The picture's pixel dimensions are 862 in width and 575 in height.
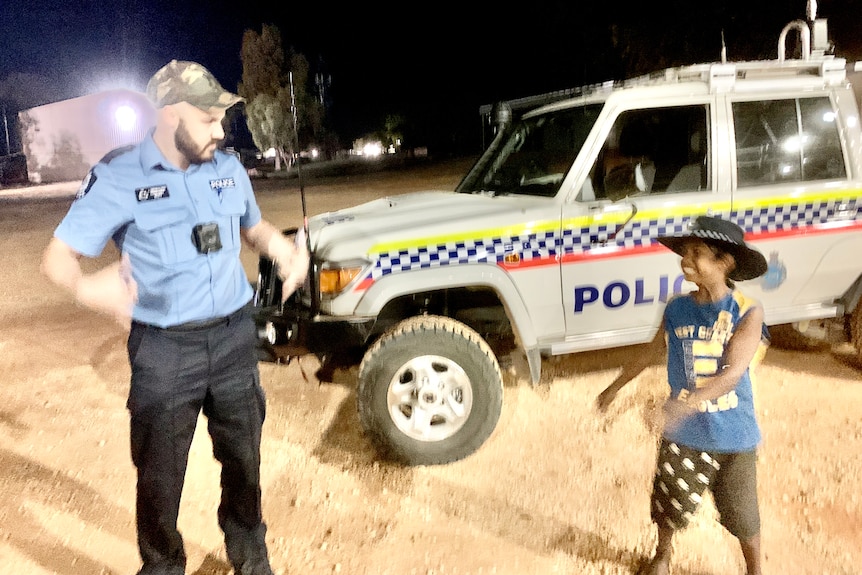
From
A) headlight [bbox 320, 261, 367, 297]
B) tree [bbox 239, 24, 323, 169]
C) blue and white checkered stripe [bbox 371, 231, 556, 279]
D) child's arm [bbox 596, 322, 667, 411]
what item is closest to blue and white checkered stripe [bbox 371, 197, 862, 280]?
blue and white checkered stripe [bbox 371, 231, 556, 279]

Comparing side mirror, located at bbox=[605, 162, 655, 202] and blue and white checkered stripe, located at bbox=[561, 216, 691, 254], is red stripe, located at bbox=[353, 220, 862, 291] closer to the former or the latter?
blue and white checkered stripe, located at bbox=[561, 216, 691, 254]

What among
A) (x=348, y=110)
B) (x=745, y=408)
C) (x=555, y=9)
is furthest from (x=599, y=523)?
(x=348, y=110)

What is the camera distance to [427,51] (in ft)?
194

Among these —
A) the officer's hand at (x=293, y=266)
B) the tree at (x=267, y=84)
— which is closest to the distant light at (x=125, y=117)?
the tree at (x=267, y=84)

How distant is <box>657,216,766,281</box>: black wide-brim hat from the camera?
2432 mm

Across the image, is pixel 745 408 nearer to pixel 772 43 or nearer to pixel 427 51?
pixel 772 43

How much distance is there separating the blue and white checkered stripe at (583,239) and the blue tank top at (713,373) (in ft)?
4.24

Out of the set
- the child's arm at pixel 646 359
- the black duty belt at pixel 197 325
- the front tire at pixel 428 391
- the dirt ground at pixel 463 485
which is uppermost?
the black duty belt at pixel 197 325

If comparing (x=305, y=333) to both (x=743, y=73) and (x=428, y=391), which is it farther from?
(x=743, y=73)

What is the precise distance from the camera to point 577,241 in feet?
12.6

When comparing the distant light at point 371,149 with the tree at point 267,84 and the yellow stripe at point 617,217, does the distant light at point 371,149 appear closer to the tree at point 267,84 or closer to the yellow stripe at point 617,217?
the tree at point 267,84

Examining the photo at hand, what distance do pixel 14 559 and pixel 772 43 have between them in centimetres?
2211

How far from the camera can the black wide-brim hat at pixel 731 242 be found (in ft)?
7.98

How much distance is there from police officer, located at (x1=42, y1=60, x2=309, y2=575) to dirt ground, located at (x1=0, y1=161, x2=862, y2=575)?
0.80m
